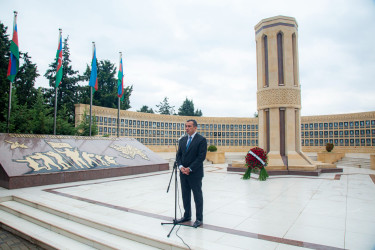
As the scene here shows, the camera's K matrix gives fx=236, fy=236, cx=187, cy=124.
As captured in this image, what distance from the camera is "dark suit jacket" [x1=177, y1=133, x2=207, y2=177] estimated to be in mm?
3223

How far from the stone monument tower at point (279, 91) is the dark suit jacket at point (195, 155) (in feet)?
23.1

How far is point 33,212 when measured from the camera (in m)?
4.06

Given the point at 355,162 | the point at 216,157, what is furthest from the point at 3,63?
the point at 355,162

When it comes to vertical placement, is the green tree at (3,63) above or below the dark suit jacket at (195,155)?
above

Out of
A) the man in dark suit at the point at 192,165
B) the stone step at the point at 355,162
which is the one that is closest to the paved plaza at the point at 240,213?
the man in dark suit at the point at 192,165

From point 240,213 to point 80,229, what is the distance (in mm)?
2415

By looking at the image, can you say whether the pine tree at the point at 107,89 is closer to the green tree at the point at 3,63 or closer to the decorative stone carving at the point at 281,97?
the green tree at the point at 3,63

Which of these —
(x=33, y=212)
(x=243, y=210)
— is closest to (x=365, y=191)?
(x=243, y=210)

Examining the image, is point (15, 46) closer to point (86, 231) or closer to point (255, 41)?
point (86, 231)

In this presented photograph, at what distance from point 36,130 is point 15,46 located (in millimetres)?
3467

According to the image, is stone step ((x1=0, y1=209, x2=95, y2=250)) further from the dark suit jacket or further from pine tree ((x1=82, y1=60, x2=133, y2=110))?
pine tree ((x1=82, y1=60, x2=133, y2=110))

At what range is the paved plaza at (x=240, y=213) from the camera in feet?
8.92

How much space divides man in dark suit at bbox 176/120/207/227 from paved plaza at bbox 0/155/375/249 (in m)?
0.29

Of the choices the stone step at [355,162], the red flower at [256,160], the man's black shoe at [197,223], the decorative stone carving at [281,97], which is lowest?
the stone step at [355,162]
